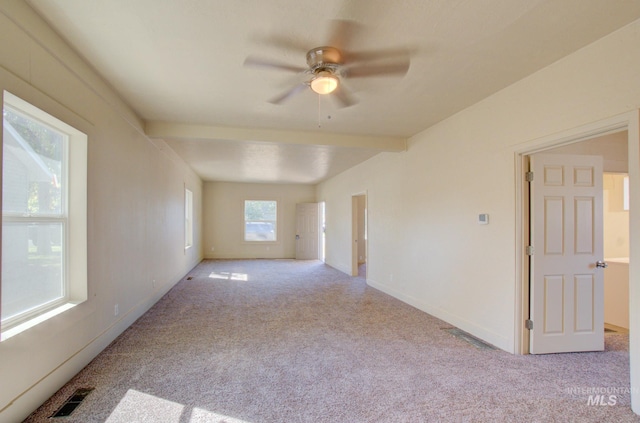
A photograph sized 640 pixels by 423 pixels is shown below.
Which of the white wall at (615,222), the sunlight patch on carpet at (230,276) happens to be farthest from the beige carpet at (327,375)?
the sunlight patch on carpet at (230,276)

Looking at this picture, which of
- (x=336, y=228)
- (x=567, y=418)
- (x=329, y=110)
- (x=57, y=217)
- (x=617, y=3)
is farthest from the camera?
(x=336, y=228)

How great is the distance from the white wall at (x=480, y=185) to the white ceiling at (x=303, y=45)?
0.57 ft

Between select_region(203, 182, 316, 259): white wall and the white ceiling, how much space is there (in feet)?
19.9

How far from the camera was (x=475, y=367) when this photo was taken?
8.90ft

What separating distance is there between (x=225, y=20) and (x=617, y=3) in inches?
91.7

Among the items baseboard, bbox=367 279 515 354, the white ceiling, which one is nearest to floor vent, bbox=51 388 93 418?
the white ceiling

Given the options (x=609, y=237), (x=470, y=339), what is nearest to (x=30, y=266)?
(x=470, y=339)

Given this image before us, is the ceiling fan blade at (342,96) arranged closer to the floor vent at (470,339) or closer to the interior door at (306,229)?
the floor vent at (470,339)

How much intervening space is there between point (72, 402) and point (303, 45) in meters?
2.88

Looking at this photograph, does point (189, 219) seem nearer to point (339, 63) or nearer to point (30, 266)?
point (30, 266)

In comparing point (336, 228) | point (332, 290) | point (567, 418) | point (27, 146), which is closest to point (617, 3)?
point (567, 418)

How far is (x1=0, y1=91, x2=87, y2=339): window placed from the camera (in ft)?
6.47

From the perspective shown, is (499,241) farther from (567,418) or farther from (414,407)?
(414,407)

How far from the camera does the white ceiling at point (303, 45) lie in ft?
6.29
